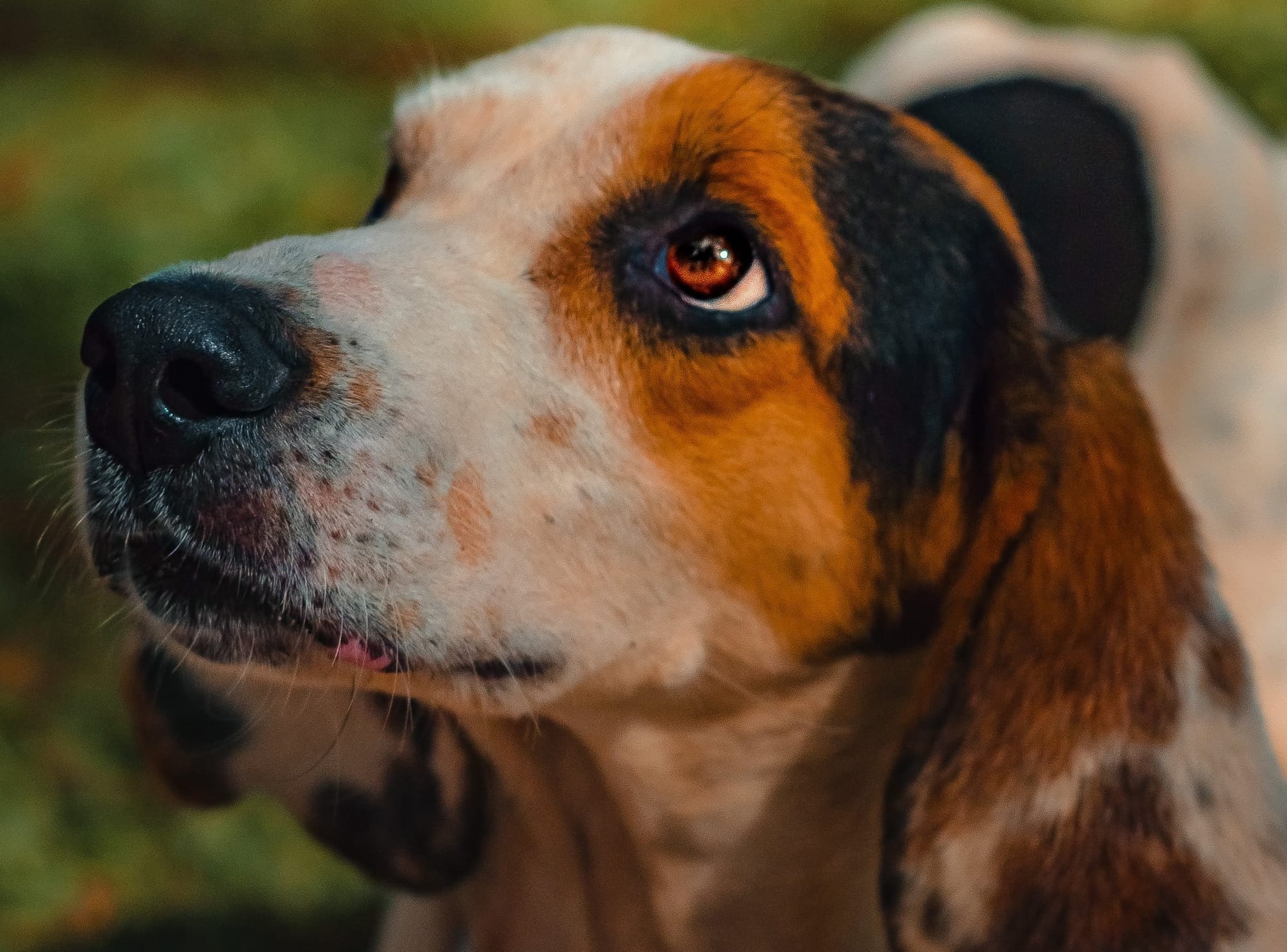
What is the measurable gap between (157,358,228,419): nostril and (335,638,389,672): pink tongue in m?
0.30

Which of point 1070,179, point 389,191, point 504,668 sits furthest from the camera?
point 1070,179

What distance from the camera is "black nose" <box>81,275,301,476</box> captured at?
57.5 inches

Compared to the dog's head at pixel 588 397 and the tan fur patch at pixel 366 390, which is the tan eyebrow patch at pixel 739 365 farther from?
the tan fur patch at pixel 366 390

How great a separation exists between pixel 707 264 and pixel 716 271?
0.05ft

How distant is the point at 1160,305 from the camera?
3445mm

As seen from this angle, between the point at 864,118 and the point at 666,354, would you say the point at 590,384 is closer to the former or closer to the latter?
the point at 666,354

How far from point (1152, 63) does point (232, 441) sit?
302cm

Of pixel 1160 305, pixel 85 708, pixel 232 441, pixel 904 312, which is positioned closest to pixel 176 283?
pixel 232 441

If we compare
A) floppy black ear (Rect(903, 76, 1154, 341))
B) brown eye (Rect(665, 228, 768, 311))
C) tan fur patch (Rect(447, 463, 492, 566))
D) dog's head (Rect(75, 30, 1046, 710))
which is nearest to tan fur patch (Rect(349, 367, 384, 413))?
dog's head (Rect(75, 30, 1046, 710))

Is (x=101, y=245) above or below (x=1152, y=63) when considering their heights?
below

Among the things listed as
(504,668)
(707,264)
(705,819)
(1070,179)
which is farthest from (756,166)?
(1070,179)

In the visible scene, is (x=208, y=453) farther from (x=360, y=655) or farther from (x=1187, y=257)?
(x=1187, y=257)

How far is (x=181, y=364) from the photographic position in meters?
1.47

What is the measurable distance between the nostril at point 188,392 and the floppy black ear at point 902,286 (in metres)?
0.77
